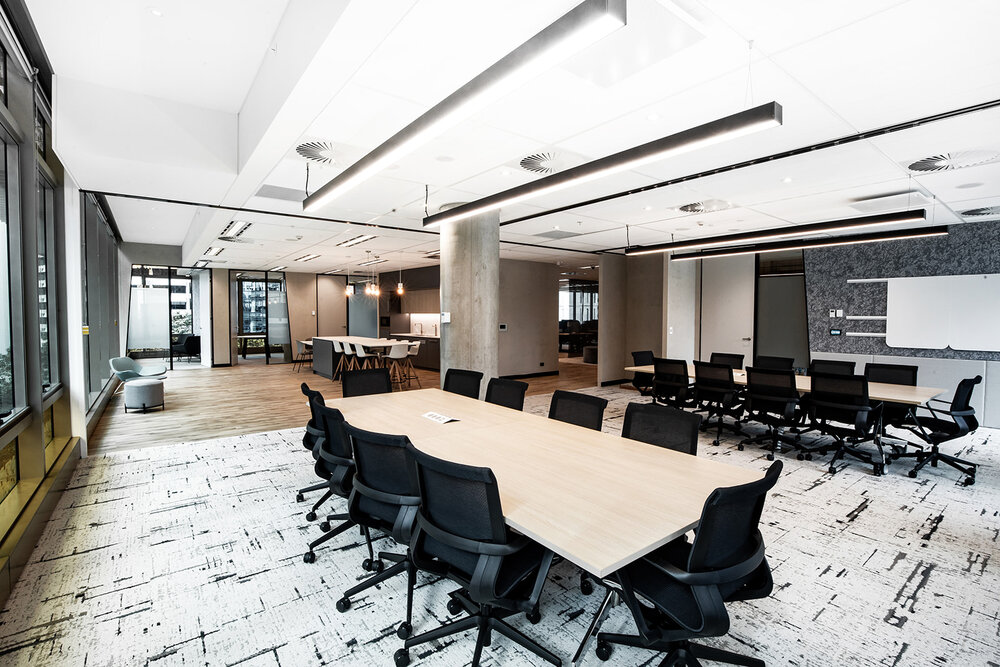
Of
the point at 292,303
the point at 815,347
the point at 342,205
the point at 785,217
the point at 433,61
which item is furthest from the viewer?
the point at 292,303

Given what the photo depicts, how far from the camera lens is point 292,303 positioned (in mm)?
13766

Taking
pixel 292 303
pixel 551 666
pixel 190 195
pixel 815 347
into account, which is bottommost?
pixel 551 666

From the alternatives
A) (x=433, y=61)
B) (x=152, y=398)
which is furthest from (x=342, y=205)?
(x=152, y=398)

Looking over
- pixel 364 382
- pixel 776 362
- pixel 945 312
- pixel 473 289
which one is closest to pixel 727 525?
pixel 364 382

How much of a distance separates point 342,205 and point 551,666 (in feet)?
16.4

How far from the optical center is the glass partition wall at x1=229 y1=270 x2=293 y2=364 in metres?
13.1

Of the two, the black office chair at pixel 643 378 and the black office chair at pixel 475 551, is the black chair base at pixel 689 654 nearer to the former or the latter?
the black office chair at pixel 475 551

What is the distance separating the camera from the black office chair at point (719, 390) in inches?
217

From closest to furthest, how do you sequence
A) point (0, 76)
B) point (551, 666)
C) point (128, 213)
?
point (551, 666)
point (0, 76)
point (128, 213)

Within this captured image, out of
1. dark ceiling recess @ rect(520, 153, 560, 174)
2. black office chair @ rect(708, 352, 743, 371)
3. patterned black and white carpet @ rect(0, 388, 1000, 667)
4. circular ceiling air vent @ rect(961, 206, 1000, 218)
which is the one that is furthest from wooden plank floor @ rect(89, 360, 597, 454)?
circular ceiling air vent @ rect(961, 206, 1000, 218)

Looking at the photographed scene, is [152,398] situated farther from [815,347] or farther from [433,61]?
[815,347]

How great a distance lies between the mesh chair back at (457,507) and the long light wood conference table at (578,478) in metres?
0.11

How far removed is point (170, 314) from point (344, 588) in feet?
40.5

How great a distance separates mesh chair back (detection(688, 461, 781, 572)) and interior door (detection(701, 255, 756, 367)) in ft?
24.1
